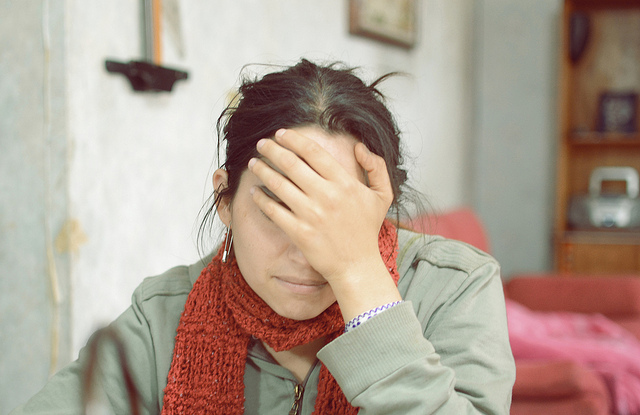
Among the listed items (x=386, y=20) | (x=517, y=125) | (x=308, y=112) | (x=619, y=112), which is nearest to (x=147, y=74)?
(x=308, y=112)

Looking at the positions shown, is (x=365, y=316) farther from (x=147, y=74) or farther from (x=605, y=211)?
(x=605, y=211)

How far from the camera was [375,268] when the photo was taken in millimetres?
742

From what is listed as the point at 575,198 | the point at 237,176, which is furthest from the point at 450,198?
the point at 237,176

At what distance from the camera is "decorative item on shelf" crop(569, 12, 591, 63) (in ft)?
11.2

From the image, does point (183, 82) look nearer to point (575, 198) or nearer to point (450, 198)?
point (450, 198)

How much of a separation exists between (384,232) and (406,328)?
24 centimetres

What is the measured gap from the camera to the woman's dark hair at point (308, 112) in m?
0.80

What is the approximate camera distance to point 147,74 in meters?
1.50

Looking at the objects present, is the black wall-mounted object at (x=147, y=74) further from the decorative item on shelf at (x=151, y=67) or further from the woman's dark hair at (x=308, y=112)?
the woman's dark hair at (x=308, y=112)

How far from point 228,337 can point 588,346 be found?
144 cm

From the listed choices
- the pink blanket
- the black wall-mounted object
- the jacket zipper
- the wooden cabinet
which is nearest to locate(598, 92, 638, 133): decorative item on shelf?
the wooden cabinet

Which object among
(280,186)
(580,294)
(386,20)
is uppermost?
(386,20)

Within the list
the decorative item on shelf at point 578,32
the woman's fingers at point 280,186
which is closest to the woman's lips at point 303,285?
the woman's fingers at point 280,186

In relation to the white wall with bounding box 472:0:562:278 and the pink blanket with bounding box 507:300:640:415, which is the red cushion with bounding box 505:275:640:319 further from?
the white wall with bounding box 472:0:562:278
